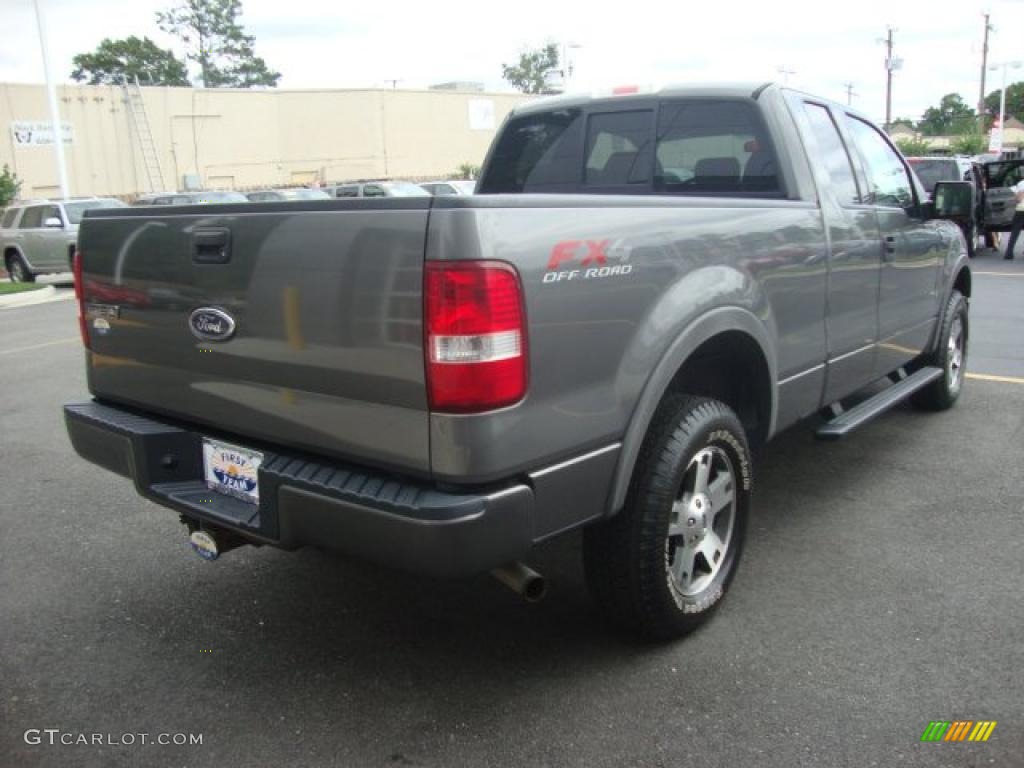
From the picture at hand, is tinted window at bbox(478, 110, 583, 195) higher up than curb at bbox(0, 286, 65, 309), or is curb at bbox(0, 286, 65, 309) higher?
tinted window at bbox(478, 110, 583, 195)

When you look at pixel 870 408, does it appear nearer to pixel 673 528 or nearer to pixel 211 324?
pixel 673 528

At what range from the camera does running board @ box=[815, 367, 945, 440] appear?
409 cm

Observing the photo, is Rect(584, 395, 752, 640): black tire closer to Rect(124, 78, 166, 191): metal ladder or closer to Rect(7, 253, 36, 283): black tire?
Rect(7, 253, 36, 283): black tire

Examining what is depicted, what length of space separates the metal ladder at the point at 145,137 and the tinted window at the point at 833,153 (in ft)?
128

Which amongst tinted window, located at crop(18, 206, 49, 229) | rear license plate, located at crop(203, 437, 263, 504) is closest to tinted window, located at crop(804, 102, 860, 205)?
rear license plate, located at crop(203, 437, 263, 504)

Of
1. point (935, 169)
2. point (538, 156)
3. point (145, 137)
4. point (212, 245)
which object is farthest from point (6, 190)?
point (212, 245)

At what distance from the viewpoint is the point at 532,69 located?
91.9 metres

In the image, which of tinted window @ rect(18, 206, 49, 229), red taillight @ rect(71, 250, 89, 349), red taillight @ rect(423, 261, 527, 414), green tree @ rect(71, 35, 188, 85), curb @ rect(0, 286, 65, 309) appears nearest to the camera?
red taillight @ rect(423, 261, 527, 414)

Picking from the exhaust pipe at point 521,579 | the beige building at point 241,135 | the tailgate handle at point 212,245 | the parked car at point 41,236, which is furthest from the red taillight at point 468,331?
the beige building at point 241,135

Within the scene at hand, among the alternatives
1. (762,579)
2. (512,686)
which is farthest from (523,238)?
(762,579)

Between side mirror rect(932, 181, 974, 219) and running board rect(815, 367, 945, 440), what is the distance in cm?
94

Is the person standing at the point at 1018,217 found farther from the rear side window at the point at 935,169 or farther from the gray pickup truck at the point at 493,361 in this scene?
the gray pickup truck at the point at 493,361

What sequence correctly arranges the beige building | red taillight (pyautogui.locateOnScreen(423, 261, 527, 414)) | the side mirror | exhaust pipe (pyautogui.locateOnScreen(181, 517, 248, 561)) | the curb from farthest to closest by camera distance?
the beige building, the curb, the side mirror, exhaust pipe (pyautogui.locateOnScreen(181, 517, 248, 561)), red taillight (pyautogui.locateOnScreen(423, 261, 527, 414))

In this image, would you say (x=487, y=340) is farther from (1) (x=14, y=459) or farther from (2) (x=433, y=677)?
(1) (x=14, y=459)
